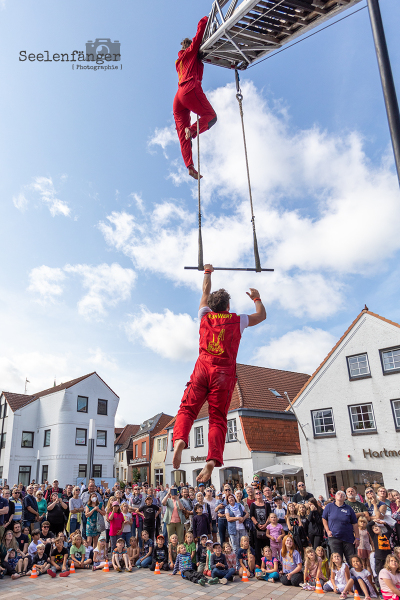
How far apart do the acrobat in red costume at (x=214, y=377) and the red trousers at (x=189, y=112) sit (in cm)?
240

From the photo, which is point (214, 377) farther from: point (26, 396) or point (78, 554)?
point (26, 396)

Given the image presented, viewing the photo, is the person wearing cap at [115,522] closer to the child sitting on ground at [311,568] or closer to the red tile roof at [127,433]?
the child sitting on ground at [311,568]

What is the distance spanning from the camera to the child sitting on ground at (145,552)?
398 inches

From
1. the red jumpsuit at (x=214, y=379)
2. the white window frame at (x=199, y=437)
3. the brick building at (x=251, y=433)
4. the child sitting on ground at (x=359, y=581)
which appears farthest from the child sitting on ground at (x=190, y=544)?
the white window frame at (x=199, y=437)

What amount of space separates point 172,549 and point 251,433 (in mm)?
11841

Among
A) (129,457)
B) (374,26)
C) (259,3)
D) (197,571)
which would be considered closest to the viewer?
(374,26)

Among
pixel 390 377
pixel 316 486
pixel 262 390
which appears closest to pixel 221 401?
pixel 390 377

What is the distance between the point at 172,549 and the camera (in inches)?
393

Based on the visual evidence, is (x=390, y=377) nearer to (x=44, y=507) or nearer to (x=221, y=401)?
(x=44, y=507)

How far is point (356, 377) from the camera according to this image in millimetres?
18766

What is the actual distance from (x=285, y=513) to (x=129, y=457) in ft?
119

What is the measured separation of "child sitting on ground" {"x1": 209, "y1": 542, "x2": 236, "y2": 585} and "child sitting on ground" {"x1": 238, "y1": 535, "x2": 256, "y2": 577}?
0.27 m

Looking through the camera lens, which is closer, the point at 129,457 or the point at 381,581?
the point at 381,581

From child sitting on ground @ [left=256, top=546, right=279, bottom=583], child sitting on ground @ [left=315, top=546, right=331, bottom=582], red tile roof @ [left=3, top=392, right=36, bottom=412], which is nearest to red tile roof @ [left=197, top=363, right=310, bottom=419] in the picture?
child sitting on ground @ [left=256, top=546, right=279, bottom=583]
